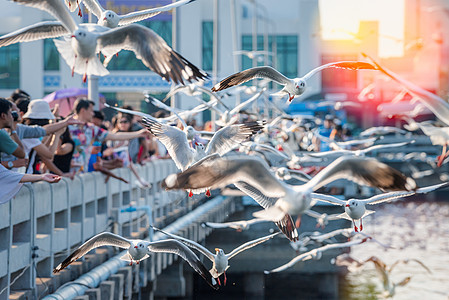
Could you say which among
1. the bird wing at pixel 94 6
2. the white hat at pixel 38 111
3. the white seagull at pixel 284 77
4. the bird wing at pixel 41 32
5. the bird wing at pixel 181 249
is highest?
the bird wing at pixel 94 6

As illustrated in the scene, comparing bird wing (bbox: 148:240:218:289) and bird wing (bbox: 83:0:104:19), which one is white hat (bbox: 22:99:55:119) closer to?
bird wing (bbox: 83:0:104:19)

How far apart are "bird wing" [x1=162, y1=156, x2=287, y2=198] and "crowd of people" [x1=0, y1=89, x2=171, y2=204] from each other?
1.38 meters

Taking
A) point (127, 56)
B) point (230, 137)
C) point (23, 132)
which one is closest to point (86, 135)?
point (230, 137)

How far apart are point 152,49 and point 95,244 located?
5.71ft

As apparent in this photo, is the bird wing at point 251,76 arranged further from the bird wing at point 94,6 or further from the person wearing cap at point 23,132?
the person wearing cap at point 23,132

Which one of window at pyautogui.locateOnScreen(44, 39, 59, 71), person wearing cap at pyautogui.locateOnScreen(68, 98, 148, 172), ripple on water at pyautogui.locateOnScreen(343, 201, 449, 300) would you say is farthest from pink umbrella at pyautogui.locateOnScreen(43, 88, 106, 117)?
window at pyautogui.locateOnScreen(44, 39, 59, 71)

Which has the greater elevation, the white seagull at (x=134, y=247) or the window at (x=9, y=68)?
the window at (x=9, y=68)

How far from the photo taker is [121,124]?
41.4 ft

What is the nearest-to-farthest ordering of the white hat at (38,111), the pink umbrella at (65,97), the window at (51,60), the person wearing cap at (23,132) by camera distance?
the person wearing cap at (23,132), the white hat at (38,111), the pink umbrella at (65,97), the window at (51,60)

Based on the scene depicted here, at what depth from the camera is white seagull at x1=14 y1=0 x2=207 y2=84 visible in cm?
736

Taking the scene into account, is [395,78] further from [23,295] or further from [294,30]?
[294,30]

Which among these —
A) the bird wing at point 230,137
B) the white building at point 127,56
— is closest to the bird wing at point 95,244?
the bird wing at point 230,137

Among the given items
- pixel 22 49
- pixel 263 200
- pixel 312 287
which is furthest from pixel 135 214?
pixel 22 49

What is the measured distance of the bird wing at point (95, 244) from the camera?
26.0ft
